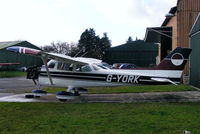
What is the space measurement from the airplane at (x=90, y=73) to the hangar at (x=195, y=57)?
4.45m

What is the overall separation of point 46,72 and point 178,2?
1233 cm

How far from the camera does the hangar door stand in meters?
16.4

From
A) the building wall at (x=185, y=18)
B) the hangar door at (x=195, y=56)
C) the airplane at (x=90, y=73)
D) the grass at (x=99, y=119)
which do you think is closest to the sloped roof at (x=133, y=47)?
the building wall at (x=185, y=18)

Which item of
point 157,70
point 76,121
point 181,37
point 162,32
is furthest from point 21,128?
point 162,32

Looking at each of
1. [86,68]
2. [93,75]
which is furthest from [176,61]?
[86,68]

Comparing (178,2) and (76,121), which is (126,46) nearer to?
(178,2)

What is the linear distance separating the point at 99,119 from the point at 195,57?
11.0 metres

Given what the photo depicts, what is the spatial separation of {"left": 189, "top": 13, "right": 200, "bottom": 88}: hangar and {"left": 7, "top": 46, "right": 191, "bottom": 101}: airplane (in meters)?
4.45

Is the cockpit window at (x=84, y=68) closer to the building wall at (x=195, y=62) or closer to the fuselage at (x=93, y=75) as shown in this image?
the fuselage at (x=93, y=75)

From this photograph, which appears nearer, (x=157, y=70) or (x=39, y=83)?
(x=157, y=70)

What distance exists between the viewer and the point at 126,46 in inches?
2741

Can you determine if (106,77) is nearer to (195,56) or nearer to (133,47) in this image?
(195,56)

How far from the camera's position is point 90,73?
13.0 metres

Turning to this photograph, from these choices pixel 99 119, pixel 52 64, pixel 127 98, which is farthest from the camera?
pixel 52 64
